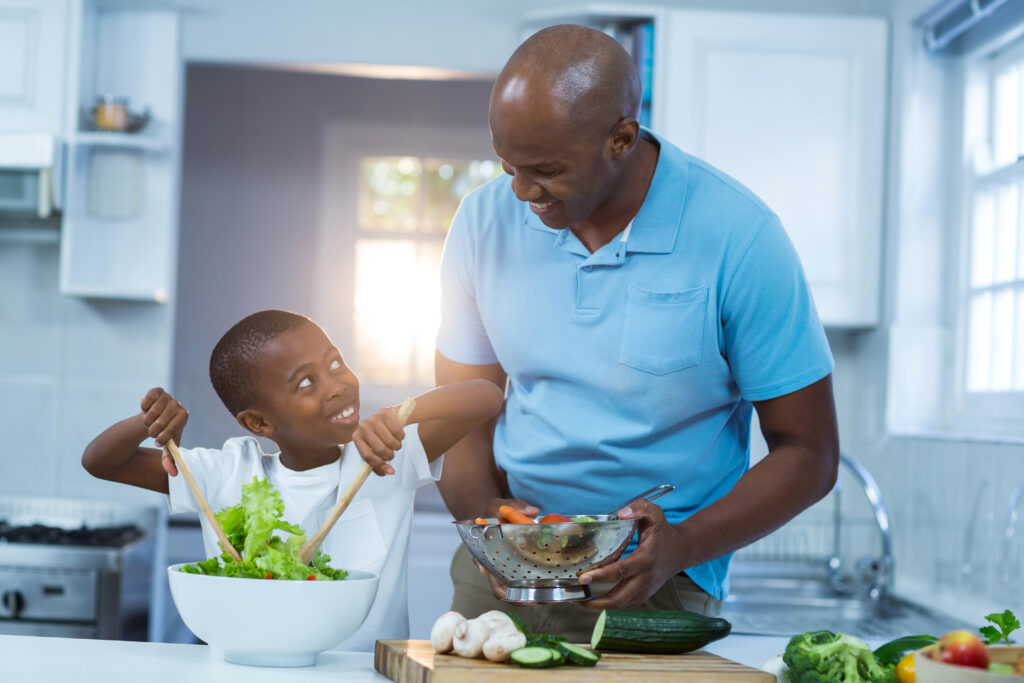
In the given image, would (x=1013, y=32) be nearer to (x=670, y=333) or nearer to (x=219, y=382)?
(x=670, y=333)

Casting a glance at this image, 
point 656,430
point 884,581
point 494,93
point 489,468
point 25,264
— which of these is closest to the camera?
point 494,93

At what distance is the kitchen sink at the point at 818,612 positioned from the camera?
2266 mm

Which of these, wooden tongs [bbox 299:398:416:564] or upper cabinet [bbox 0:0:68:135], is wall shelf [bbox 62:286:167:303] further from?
wooden tongs [bbox 299:398:416:564]

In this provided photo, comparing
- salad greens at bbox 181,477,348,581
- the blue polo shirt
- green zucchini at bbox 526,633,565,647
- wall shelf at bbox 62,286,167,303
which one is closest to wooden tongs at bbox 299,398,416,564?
salad greens at bbox 181,477,348,581

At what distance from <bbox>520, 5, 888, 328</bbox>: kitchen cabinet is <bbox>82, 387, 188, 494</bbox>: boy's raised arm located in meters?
1.90

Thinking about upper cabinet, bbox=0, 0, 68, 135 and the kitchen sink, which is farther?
upper cabinet, bbox=0, 0, 68, 135

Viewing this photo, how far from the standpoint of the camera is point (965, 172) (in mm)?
2785

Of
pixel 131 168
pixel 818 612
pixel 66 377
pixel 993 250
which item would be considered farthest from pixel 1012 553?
pixel 66 377

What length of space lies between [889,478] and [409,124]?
3.05m

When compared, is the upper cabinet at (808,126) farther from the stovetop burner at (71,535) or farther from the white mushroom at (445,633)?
the white mushroom at (445,633)

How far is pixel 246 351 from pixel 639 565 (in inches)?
22.2

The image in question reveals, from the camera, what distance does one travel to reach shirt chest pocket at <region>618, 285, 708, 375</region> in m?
1.33

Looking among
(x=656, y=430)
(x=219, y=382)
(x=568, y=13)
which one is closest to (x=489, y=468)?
(x=656, y=430)

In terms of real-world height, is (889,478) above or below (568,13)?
below
